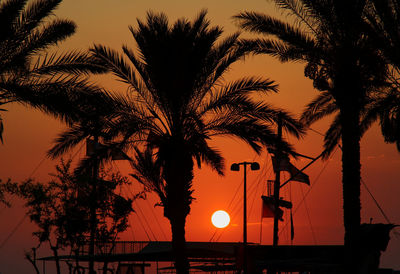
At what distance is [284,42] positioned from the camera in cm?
2388

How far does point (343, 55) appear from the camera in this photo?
73.6 feet

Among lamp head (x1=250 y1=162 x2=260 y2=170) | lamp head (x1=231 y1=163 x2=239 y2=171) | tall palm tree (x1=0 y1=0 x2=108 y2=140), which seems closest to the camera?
tall palm tree (x1=0 y1=0 x2=108 y2=140)

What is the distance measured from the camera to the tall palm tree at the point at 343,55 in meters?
22.0

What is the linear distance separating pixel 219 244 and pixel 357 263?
52.0 feet

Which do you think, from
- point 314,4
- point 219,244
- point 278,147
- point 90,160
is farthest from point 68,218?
point 314,4

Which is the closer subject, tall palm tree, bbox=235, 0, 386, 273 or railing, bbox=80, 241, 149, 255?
tall palm tree, bbox=235, 0, 386, 273

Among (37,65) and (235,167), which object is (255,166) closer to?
(235,167)

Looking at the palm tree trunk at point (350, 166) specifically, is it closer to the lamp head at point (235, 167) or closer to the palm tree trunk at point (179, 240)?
the palm tree trunk at point (179, 240)

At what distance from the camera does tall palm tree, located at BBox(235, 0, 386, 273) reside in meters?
22.0

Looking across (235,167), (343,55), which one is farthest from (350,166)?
(235,167)

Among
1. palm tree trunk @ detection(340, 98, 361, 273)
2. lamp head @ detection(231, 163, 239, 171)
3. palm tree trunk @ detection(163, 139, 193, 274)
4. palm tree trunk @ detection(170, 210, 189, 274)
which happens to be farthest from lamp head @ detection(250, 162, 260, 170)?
palm tree trunk @ detection(340, 98, 361, 273)

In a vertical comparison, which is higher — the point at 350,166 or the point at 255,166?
the point at 255,166

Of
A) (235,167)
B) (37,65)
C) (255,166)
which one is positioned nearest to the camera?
(37,65)

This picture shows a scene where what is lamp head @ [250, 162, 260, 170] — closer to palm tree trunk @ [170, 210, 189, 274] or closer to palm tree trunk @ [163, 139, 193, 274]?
palm tree trunk @ [163, 139, 193, 274]
